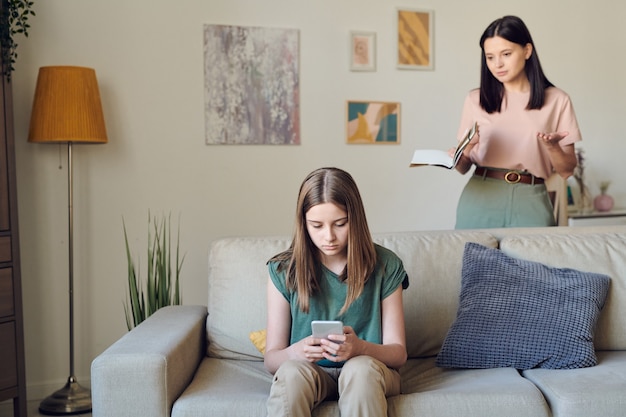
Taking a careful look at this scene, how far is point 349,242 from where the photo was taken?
83.0 inches

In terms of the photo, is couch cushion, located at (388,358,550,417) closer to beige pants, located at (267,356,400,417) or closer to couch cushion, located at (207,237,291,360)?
beige pants, located at (267,356,400,417)

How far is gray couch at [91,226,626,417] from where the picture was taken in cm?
199

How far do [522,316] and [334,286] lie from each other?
2.05 ft

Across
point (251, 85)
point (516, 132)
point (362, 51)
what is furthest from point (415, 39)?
point (516, 132)

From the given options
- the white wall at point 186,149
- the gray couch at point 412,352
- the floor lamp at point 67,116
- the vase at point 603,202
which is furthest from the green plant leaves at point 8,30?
the vase at point 603,202

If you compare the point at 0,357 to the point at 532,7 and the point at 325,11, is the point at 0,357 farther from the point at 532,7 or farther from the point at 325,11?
the point at 532,7

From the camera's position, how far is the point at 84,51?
3648 millimetres

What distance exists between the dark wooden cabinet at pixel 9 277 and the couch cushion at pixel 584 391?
2031 mm

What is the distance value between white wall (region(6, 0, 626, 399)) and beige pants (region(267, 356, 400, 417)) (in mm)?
2011

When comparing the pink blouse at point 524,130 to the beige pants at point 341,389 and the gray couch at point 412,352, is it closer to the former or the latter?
the gray couch at point 412,352

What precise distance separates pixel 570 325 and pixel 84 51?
259 centimetres

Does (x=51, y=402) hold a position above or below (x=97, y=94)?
below

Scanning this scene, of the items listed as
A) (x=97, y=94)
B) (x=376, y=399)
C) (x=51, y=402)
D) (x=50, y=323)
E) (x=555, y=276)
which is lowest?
(x=51, y=402)

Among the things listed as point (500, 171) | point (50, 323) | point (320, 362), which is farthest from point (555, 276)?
point (50, 323)
